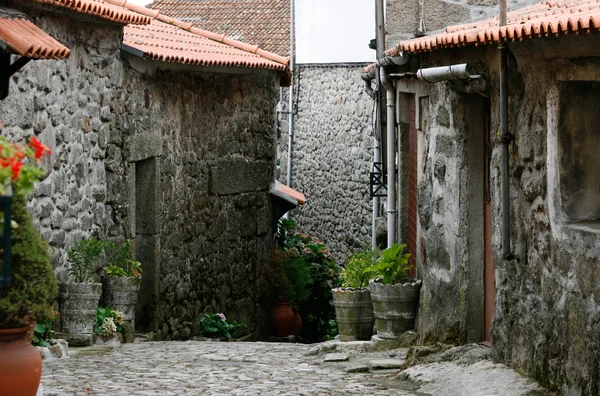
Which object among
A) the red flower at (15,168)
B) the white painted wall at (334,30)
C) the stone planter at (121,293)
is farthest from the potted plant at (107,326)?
the white painted wall at (334,30)

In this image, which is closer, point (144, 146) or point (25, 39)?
point (25, 39)

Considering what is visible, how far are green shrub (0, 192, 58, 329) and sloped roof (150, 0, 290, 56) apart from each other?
67.0ft

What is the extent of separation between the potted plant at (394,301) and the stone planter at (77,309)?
2420 mm

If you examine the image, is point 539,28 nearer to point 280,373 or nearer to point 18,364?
point 18,364

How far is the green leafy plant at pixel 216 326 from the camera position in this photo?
1359 centimetres

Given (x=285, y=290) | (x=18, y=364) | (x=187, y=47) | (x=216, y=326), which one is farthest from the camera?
(x=285, y=290)

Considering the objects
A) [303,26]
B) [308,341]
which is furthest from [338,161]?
[308,341]

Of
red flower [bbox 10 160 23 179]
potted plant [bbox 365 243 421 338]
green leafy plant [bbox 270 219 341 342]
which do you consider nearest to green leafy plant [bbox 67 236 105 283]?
potted plant [bbox 365 243 421 338]

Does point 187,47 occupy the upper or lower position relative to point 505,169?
upper

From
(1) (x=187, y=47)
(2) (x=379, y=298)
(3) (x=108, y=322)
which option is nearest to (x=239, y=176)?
(1) (x=187, y=47)

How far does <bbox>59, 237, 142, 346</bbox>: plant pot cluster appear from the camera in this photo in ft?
32.1

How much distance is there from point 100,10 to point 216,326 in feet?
16.9

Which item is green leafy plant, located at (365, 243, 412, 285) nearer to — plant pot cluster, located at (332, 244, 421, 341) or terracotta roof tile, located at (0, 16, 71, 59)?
plant pot cluster, located at (332, 244, 421, 341)

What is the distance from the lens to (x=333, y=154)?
917 inches
